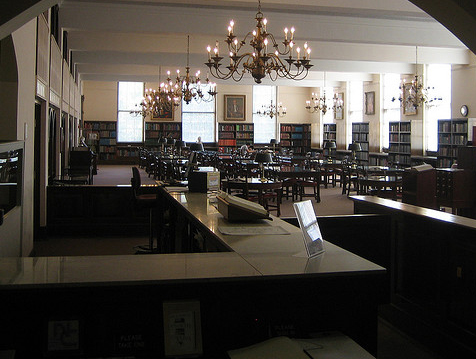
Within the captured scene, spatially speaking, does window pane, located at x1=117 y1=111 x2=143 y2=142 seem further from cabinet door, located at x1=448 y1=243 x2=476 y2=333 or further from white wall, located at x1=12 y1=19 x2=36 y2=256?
cabinet door, located at x1=448 y1=243 x2=476 y2=333

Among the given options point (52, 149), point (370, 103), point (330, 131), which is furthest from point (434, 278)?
point (330, 131)

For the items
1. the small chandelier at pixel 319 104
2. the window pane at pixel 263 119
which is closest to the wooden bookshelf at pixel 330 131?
the small chandelier at pixel 319 104

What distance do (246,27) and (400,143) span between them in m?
9.09

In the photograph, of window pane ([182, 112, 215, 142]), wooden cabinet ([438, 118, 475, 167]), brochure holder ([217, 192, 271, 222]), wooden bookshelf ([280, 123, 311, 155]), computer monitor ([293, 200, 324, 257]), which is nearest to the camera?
computer monitor ([293, 200, 324, 257])

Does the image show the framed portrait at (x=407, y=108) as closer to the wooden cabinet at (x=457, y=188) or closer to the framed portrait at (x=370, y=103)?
the framed portrait at (x=370, y=103)

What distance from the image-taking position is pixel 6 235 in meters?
4.90

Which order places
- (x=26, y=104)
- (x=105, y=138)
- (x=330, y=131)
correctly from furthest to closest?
(x=105, y=138), (x=330, y=131), (x=26, y=104)

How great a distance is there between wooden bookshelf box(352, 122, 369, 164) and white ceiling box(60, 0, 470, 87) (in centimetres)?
448

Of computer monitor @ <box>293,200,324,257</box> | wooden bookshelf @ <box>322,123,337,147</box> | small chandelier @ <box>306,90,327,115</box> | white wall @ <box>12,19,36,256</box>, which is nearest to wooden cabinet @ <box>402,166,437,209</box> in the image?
white wall @ <box>12,19,36,256</box>

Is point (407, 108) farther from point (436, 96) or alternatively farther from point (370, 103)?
point (370, 103)

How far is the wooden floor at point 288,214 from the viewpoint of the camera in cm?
388

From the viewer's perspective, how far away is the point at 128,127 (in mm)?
25969

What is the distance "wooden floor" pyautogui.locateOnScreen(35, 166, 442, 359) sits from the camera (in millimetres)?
3879

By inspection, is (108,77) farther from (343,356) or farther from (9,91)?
(343,356)
